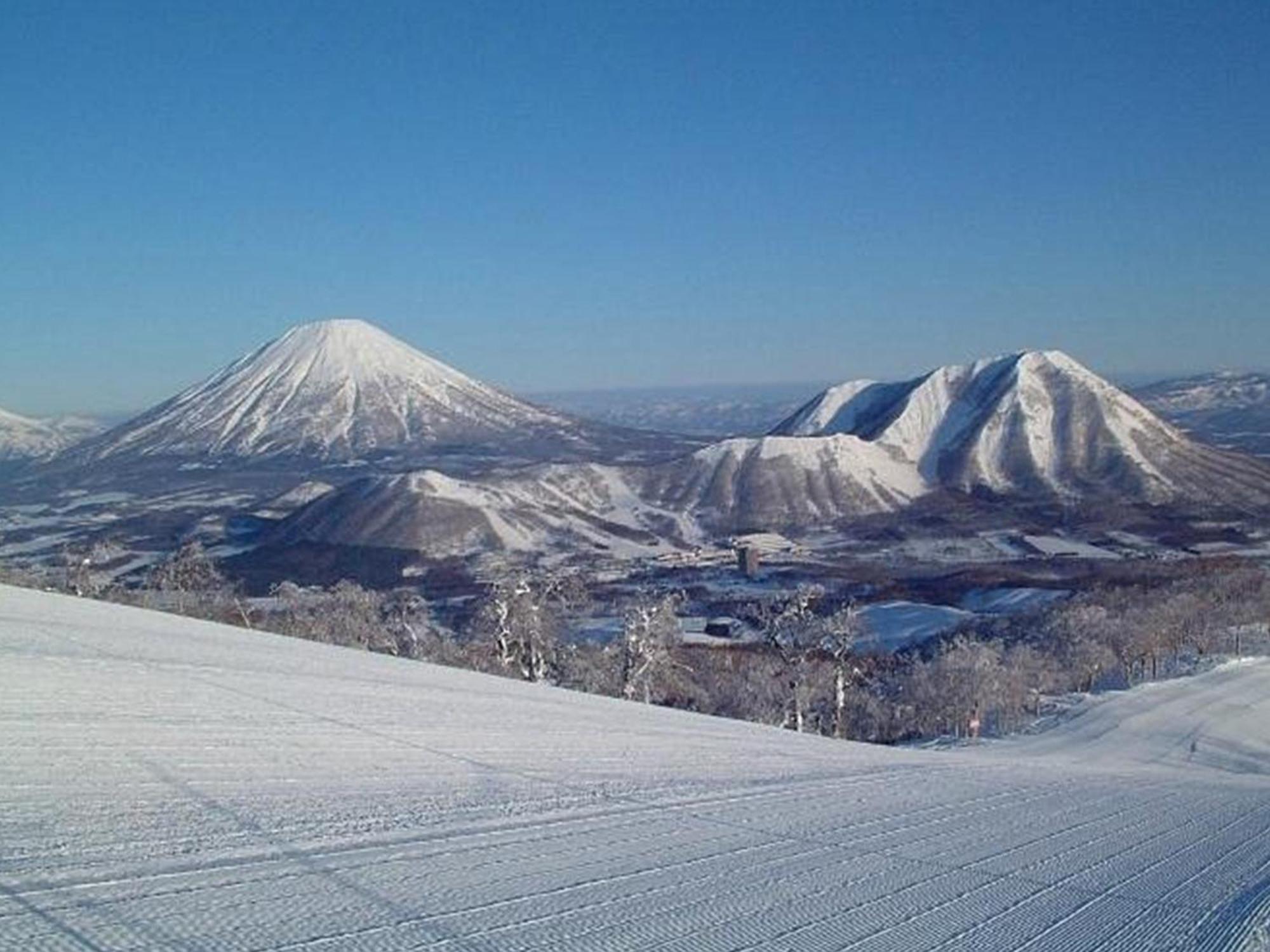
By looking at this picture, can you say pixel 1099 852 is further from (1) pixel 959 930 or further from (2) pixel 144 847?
(2) pixel 144 847

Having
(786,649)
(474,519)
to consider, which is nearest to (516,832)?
(786,649)

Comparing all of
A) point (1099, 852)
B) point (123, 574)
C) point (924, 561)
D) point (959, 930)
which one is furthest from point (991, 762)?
point (924, 561)

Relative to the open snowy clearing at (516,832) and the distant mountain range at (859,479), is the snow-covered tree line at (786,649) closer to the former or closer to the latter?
the open snowy clearing at (516,832)

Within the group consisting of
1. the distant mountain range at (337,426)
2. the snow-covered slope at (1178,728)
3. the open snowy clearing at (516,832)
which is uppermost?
the distant mountain range at (337,426)

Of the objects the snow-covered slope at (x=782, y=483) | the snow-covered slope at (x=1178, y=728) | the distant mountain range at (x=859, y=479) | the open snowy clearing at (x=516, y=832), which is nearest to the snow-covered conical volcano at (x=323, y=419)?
the snow-covered slope at (x=782, y=483)

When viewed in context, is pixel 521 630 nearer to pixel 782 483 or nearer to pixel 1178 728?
pixel 1178 728

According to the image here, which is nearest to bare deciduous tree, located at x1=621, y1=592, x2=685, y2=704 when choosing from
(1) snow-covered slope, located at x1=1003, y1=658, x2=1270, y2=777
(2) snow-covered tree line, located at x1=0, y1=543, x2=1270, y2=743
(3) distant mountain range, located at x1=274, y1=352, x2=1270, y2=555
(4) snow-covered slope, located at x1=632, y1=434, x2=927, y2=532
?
(2) snow-covered tree line, located at x1=0, y1=543, x2=1270, y2=743

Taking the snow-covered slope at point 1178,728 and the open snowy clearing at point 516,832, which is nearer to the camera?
the open snowy clearing at point 516,832
